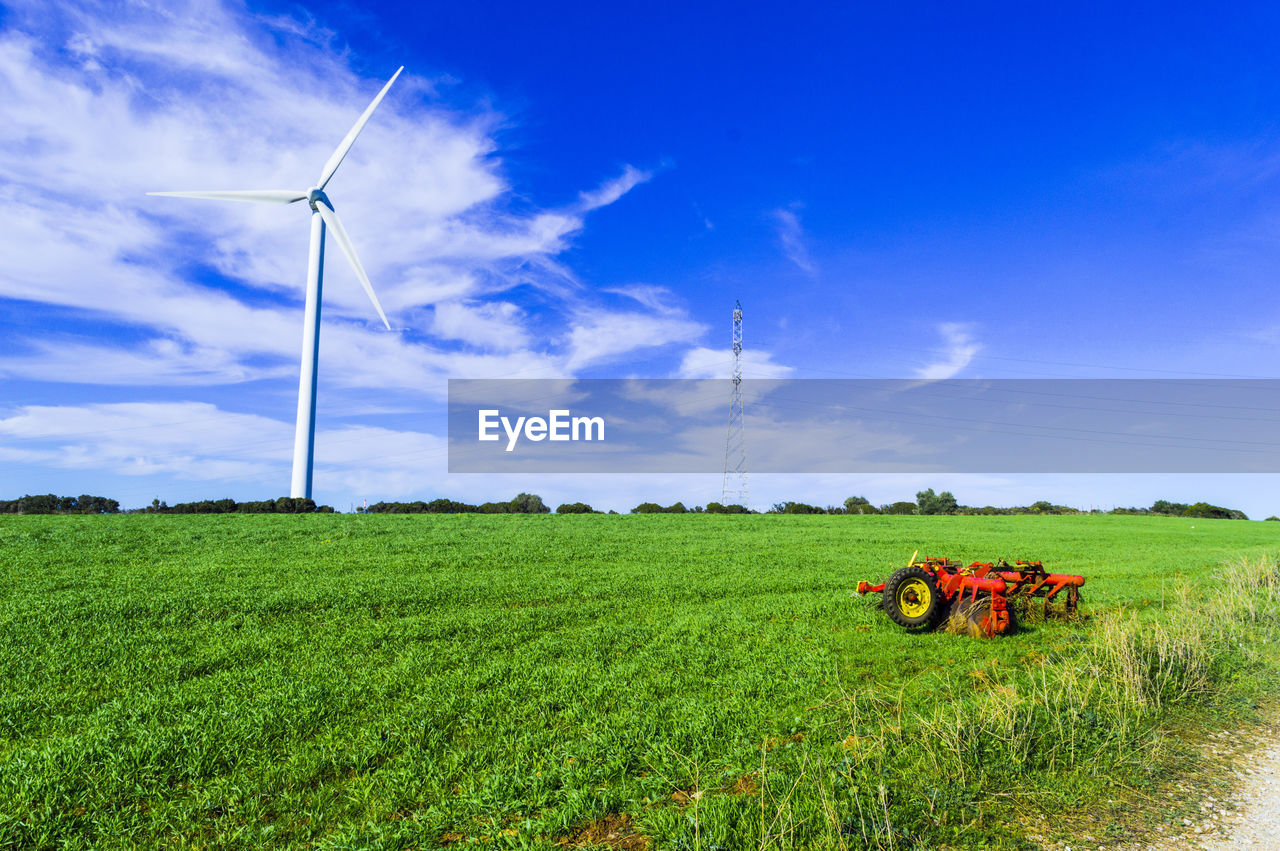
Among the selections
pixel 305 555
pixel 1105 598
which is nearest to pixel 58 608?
pixel 305 555

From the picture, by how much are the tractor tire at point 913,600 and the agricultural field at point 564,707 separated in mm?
381

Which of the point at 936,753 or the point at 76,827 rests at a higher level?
the point at 936,753

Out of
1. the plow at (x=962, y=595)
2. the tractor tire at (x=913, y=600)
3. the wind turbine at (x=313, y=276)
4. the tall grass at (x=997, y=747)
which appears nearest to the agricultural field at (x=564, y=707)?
the tall grass at (x=997, y=747)

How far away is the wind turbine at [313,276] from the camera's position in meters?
45.7

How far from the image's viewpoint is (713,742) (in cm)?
732

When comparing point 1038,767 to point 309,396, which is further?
point 309,396

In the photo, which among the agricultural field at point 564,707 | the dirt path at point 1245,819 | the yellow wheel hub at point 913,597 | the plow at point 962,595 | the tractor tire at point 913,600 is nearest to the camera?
the dirt path at point 1245,819

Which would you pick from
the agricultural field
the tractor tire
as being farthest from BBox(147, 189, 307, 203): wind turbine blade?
the tractor tire

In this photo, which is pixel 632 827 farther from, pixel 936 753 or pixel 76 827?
pixel 76 827

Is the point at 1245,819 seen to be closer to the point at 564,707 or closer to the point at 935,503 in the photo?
the point at 564,707

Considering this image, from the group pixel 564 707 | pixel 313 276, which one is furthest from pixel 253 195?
pixel 564 707

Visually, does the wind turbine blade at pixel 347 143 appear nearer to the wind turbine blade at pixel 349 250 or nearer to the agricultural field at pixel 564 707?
the wind turbine blade at pixel 349 250

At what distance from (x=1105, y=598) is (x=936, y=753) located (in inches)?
545

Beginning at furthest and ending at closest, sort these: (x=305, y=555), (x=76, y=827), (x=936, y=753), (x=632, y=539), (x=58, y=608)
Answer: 1. (x=632, y=539)
2. (x=305, y=555)
3. (x=58, y=608)
4. (x=936, y=753)
5. (x=76, y=827)
